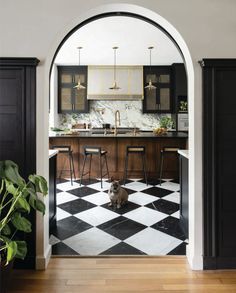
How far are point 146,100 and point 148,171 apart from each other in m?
2.93

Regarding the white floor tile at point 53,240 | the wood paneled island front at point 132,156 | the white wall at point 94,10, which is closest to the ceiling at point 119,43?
the wood paneled island front at point 132,156

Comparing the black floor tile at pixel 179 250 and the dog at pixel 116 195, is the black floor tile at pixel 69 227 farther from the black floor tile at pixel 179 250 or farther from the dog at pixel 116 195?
the black floor tile at pixel 179 250

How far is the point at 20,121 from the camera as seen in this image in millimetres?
2229

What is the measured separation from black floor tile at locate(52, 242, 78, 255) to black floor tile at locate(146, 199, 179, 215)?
157cm

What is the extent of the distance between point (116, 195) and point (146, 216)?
22.1 inches

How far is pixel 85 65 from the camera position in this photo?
309 inches

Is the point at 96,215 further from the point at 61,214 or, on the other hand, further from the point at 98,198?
the point at 98,198

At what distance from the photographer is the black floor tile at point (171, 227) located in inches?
117

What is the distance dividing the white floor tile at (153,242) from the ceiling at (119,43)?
3.61 meters

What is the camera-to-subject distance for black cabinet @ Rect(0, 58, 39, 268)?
7.24ft

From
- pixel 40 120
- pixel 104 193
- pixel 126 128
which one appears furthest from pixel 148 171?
pixel 40 120

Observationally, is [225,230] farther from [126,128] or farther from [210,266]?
[126,128]

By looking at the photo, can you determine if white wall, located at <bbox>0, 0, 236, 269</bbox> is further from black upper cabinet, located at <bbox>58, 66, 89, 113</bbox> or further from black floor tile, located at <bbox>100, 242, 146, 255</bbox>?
black upper cabinet, located at <bbox>58, 66, 89, 113</bbox>

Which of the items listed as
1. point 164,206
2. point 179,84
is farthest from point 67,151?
point 179,84
